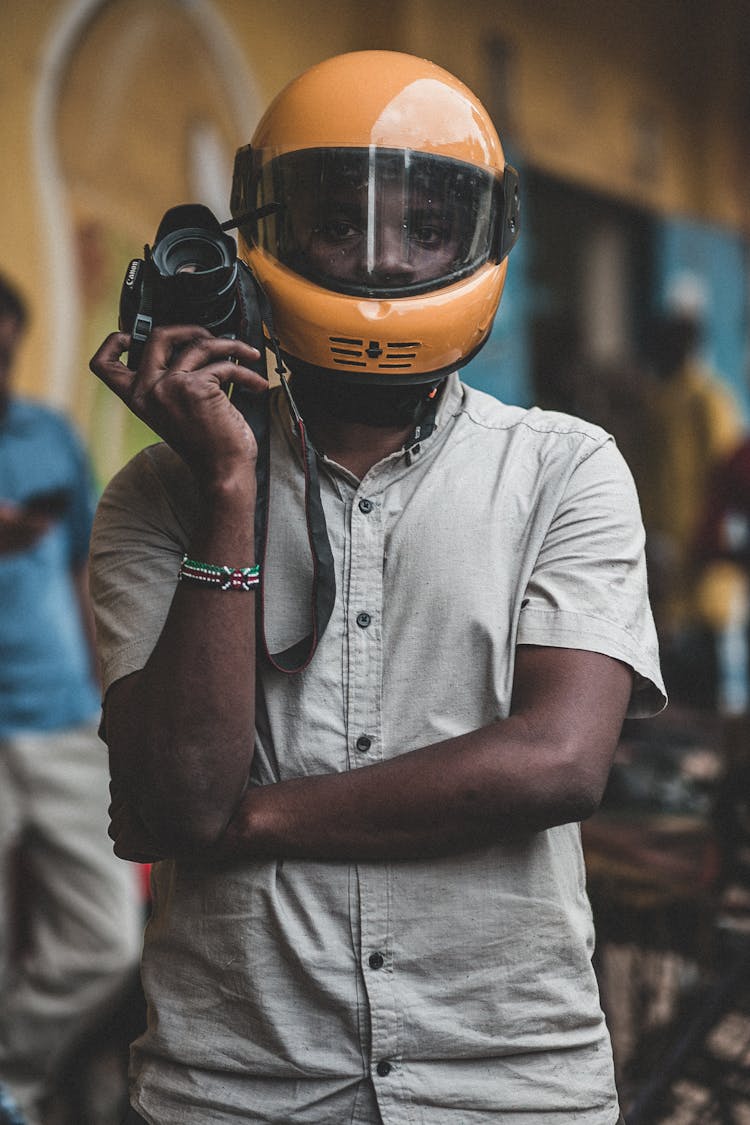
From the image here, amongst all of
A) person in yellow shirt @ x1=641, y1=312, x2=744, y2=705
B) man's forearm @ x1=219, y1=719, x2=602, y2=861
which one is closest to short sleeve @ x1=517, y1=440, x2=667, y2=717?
man's forearm @ x1=219, y1=719, x2=602, y2=861

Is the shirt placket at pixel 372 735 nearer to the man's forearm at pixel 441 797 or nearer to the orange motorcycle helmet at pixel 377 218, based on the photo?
the man's forearm at pixel 441 797

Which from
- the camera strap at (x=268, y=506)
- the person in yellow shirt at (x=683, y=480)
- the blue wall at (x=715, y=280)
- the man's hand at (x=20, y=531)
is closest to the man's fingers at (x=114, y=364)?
the camera strap at (x=268, y=506)

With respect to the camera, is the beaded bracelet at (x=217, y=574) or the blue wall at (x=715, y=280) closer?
the beaded bracelet at (x=217, y=574)

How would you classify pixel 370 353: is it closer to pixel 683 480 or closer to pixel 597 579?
pixel 597 579

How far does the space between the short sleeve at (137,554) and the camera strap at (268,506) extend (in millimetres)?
115

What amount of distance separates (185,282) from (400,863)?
69 centimetres

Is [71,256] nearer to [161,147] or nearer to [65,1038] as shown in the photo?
[161,147]

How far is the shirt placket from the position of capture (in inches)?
57.6

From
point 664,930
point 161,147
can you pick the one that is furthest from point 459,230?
point 161,147

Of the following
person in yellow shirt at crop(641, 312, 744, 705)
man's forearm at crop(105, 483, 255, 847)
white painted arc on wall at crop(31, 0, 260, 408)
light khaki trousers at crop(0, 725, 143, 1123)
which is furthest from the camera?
person in yellow shirt at crop(641, 312, 744, 705)

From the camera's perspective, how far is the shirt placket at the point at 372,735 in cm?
146

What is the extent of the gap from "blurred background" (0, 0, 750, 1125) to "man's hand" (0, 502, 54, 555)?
1.02m

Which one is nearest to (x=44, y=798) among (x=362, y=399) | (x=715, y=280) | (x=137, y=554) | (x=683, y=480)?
(x=137, y=554)

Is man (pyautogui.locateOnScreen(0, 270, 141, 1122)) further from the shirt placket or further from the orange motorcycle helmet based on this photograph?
the shirt placket
